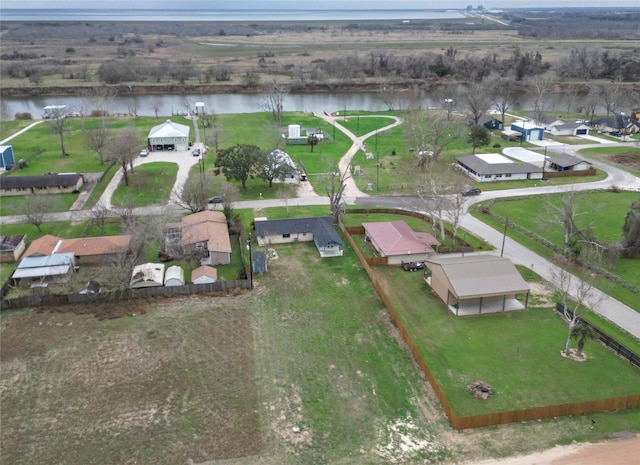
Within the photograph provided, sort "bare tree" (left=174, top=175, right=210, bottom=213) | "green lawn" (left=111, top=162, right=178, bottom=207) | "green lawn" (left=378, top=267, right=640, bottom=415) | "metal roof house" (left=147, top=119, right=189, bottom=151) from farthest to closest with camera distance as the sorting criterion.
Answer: "metal roof house" (left=147, top=119, right=189, bottom=151)
"green lawn" (left=111, top=162, right=178, bottom=207)
"bare tree" (left=174, top=175, right=210, bottom=213)
"green lawn" (left=378, top=267, right=640, bottom=415)

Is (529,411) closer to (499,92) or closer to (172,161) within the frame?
(172,161)

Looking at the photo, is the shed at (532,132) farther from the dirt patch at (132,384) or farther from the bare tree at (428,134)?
the dirt patch at (132,384)

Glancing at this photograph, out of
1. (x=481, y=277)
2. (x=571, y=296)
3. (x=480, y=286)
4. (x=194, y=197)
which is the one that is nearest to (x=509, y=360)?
(x=480, y=286)

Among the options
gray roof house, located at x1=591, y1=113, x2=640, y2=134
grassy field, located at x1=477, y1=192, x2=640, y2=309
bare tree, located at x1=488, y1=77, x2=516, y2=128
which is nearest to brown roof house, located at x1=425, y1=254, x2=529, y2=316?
grassy field, located at x1=477, y1=192, x2=640, y2=309

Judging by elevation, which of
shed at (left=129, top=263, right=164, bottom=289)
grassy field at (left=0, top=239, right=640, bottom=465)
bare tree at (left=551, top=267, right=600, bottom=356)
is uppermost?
shed at (left=129, top=263, right=164, bottom=289)

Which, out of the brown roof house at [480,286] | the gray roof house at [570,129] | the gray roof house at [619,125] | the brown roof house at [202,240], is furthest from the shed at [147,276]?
the gray roof house at [619,125]

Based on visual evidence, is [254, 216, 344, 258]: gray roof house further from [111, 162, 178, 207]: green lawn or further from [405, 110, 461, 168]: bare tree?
[405, 110, 461, 168]: bare tree
